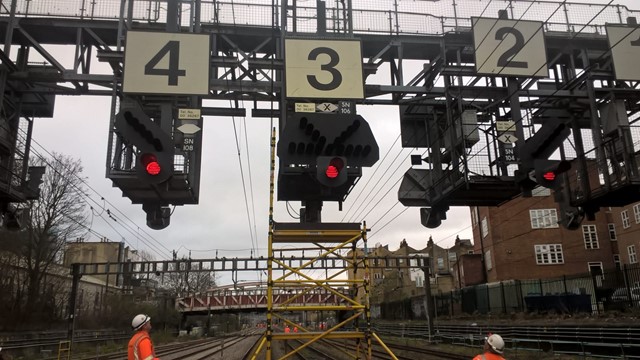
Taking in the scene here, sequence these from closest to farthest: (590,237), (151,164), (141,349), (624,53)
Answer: (141,349) → (151,164) → (624,53) → (590,237)

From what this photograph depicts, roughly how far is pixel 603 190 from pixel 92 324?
4792 cm

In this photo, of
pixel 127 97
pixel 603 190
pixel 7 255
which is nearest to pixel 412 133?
pixel 603 190

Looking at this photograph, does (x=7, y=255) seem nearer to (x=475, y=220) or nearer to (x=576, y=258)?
(x=475, y=220)

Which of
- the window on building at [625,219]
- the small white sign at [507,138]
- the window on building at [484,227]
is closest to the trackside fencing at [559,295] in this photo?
the window on building at [484,227]

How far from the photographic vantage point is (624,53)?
1230cm

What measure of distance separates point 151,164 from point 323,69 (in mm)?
4397

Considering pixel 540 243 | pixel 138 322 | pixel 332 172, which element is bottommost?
pixel 138 322

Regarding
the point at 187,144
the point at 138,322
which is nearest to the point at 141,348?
the point at 138,322

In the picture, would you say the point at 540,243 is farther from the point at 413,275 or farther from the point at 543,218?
the point at 413,275

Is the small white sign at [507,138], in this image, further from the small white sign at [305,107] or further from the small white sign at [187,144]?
the small white sign at [187,144]

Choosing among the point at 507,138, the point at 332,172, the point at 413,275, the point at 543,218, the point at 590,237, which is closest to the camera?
the point at 332,172

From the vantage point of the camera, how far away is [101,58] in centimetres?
1134

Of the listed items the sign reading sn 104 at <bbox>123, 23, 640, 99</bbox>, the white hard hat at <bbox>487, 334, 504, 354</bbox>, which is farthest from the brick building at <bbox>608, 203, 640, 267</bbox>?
the white hard hat at <bbox>487, 334, 504, 354</bbox>

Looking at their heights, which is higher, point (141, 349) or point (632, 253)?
point (632, 253)
